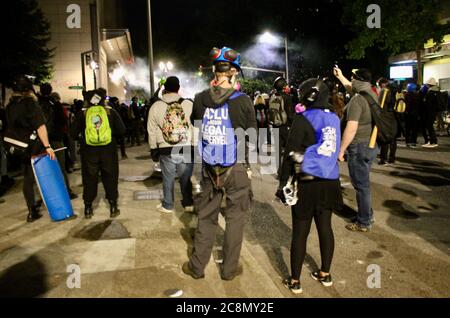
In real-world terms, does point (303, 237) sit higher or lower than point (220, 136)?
lower

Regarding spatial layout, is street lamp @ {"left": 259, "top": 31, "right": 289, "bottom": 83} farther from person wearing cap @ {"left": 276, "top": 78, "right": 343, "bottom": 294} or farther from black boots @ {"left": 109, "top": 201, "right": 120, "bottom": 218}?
person wearing cap @ {"left": 276, "top": 78, "right": 343, "bottom": 294}

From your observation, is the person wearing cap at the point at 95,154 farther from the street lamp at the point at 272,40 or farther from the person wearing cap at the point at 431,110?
the street lamp at the point at 272,40

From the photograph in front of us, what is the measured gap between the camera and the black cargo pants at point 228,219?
3945 millimetres

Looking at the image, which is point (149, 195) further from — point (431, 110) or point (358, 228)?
point (431, 110)

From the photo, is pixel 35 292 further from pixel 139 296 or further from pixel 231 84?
pixel 231 84

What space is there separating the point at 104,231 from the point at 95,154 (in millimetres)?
1078

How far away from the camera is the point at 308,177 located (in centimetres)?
365

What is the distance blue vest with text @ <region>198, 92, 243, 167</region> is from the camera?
3869 millimetres

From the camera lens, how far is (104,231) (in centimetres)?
546

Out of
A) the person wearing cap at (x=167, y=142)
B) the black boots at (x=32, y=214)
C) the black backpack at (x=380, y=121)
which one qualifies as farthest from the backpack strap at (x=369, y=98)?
the black boots at (x=32, y=214)

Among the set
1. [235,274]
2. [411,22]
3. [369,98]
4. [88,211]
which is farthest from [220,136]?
[411,22]

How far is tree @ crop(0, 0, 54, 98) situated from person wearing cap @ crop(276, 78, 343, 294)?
898 inches

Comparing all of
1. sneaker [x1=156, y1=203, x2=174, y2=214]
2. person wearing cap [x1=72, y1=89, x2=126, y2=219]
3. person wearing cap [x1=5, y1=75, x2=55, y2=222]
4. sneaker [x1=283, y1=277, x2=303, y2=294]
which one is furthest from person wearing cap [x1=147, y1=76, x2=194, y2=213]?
sneaker [x1=283, y1=277, x2=303, y2=294]

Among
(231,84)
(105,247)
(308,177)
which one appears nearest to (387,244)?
(308,177)
